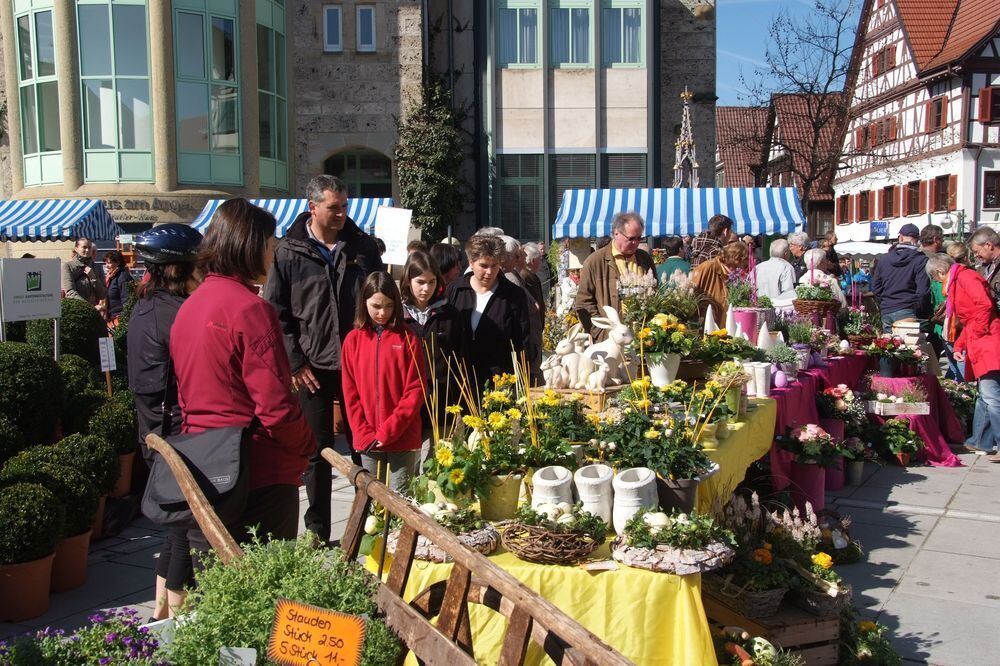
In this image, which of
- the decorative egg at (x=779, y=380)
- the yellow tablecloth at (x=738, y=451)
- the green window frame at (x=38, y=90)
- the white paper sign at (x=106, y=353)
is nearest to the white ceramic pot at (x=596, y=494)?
the yellow tablecloth at (x=738, y=451)

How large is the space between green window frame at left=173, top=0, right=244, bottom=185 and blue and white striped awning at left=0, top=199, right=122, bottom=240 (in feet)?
9.92

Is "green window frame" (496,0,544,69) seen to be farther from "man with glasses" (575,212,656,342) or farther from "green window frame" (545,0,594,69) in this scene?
"man with glasses" (575,212,656,342)

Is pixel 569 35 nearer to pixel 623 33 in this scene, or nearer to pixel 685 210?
pixel 623 33

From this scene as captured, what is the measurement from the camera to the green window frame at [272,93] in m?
20.3

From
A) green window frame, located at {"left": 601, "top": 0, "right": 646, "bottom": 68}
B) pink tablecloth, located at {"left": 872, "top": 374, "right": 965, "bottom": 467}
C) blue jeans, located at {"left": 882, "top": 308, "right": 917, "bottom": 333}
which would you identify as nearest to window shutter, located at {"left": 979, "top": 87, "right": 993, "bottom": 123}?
green window frame, located at {"left": 601, "top": 0, "right": 646, "bottom": 68}

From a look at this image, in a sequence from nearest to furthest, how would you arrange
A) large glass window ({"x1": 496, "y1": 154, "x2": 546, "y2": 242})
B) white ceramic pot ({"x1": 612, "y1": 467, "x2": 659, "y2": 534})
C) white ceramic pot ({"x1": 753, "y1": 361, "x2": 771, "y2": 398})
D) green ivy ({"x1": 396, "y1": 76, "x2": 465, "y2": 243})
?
white ceramic pot ({"x1": 612, "y1": 467, "x2": 659, "y2": 534}), white ceramic pot ({"x1": 753, "y1": 361, "x2": 771, "y2": 398}), green ivy ({"x1": 396, "y1": 76, "x2": 465, "y2": 243}), large glass window ({"x1": 496, "y1": 154, "x2": 546, "y2": 242})

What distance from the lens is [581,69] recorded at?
867 inches

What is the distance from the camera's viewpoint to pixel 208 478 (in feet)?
9.11

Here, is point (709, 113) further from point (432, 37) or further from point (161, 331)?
point (161, 331)

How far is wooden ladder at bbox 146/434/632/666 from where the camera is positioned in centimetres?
197

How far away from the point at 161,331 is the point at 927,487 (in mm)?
5842

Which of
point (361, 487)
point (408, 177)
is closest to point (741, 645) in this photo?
point (361, 487)

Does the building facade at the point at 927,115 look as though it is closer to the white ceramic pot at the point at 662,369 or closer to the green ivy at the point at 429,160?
the green ivy at the point at 429,160

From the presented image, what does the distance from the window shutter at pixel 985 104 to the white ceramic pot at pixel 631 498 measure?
1268 inches
